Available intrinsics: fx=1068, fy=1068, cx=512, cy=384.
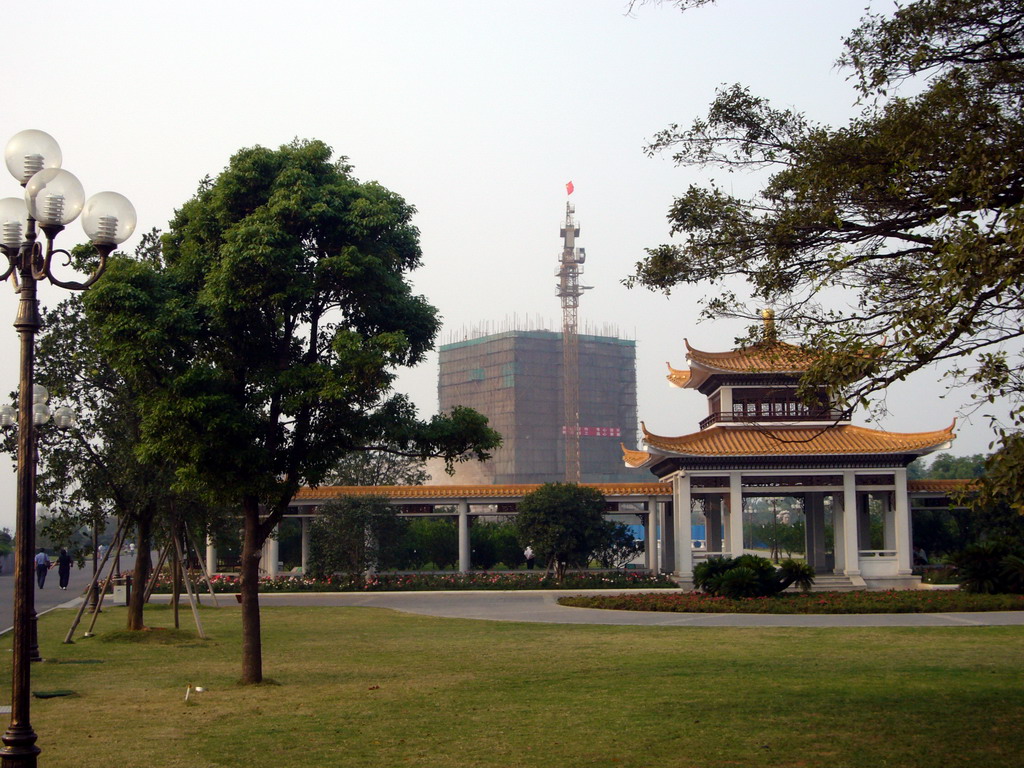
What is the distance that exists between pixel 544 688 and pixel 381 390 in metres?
3.68

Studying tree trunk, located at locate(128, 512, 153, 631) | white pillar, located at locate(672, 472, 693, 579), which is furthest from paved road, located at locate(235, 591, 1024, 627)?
tree trunk, located at locate(128, 512, 153, 631)

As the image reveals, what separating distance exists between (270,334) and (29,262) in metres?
5.11

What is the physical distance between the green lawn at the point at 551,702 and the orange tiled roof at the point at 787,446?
13.7 m

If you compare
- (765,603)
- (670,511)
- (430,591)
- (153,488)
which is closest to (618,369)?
(670,511)

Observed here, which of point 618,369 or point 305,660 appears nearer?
point 305,660

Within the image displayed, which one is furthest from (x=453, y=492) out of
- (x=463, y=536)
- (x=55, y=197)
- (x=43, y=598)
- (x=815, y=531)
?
(x=55, y=197)

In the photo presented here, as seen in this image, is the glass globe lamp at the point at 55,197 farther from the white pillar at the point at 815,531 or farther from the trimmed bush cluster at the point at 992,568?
the white pillar at the point at 815,531

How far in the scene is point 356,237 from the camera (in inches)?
481

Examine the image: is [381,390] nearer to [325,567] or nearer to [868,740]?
[868,740]

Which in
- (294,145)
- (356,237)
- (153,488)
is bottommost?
(153,488)

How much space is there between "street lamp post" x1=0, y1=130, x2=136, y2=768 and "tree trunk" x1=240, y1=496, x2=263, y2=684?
479cm

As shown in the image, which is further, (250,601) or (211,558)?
(211,558)

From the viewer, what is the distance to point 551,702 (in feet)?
34.8

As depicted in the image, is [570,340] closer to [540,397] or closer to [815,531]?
[540,397]
